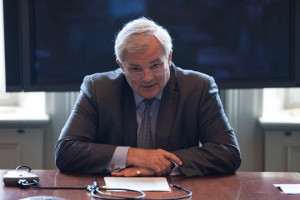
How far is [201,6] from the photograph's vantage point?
10.4ft

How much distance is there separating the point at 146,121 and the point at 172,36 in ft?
2.84

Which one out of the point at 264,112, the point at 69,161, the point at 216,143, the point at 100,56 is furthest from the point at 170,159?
the point at 264,112

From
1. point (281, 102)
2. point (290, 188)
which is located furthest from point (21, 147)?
point (290, 188)

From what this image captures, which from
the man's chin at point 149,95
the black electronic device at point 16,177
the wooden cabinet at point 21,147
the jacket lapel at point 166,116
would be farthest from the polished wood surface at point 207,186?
the wooden cabinet at point 21,147

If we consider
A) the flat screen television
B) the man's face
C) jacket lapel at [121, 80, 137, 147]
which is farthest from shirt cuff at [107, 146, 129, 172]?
the flat screen television

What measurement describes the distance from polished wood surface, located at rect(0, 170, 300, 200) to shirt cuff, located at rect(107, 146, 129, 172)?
10cm

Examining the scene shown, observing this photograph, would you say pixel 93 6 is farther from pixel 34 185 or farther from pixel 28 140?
pixel 34 185

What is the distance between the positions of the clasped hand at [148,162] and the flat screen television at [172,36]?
109 cm

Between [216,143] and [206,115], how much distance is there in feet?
0.52

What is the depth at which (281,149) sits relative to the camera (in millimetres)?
3371

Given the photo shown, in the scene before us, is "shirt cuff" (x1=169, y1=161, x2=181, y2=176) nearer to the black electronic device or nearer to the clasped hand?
the clasped hand

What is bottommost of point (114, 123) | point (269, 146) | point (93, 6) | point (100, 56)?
point (269, 146)

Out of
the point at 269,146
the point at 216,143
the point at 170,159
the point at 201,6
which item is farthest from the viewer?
the point at 269,146

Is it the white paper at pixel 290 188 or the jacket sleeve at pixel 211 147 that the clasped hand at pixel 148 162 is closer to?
the jacket sleeve at pixel 211 147
